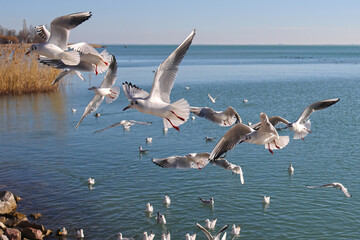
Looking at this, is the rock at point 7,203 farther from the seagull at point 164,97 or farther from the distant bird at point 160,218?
the seagull at point 164,97

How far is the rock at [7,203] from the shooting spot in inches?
531

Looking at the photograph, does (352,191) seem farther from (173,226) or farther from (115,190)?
(115,190)

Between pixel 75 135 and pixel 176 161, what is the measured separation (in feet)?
48.1

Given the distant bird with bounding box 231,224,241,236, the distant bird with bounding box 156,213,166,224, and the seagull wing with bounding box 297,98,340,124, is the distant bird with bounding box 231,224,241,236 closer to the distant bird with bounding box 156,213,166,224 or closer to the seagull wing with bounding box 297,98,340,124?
the distant bird with bounding box 156,213,166,224

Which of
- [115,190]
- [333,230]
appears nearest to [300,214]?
[333,230]

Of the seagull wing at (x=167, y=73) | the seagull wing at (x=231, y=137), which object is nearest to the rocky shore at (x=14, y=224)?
the seagull wing at (x=231, y=137)

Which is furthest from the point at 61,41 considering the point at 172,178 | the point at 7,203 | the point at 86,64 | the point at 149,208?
the point at 172,178

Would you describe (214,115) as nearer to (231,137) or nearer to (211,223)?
(231,137)

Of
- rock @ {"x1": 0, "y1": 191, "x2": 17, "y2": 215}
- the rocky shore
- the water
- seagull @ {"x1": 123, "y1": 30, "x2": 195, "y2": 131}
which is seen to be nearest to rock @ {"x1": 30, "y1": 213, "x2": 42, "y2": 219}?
the rocky shore

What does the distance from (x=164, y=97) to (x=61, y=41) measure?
225 cm

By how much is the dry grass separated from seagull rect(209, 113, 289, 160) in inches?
1052

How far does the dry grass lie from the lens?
3231cm

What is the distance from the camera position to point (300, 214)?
44.6 ft

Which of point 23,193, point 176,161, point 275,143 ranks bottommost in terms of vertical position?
point 23,193
